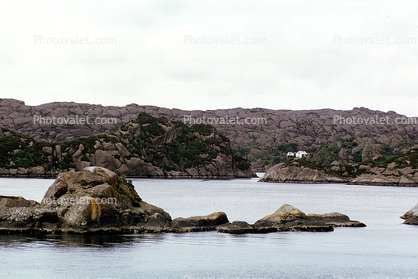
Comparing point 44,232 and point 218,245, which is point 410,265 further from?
point 44,232

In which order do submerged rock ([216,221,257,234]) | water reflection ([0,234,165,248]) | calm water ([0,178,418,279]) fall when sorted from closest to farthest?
1. calm water ([0,178,418,279])
2. water reflection ([0,234,165,248])
3. submerged rock ([216,221,257,234])

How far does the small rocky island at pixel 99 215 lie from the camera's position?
39.3 meters

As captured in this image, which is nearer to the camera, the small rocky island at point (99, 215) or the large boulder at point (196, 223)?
the small rocky island at point (99, 215)

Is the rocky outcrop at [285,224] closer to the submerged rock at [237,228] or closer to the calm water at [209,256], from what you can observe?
the submerged rock at [237,228]

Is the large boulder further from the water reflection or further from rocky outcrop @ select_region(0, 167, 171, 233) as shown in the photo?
the water reflection

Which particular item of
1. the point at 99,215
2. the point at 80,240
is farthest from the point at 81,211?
the point at 80,240

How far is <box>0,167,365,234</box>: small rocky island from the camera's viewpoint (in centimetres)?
3928

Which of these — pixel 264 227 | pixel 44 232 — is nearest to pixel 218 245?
pixel 264 227

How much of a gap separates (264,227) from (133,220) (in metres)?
13.2

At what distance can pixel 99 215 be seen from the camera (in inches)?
1554

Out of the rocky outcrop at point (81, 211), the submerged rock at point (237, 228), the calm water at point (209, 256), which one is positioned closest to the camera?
the calm water at point (209, 256)

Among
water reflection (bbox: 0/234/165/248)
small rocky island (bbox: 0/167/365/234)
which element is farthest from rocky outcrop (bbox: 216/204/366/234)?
water reflection (bbox: 0/234/165/248)

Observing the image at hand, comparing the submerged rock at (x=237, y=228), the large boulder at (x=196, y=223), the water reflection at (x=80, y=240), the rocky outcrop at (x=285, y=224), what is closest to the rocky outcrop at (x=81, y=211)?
the large boulder at (x=196, y=223)

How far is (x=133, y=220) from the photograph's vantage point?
4181cm
